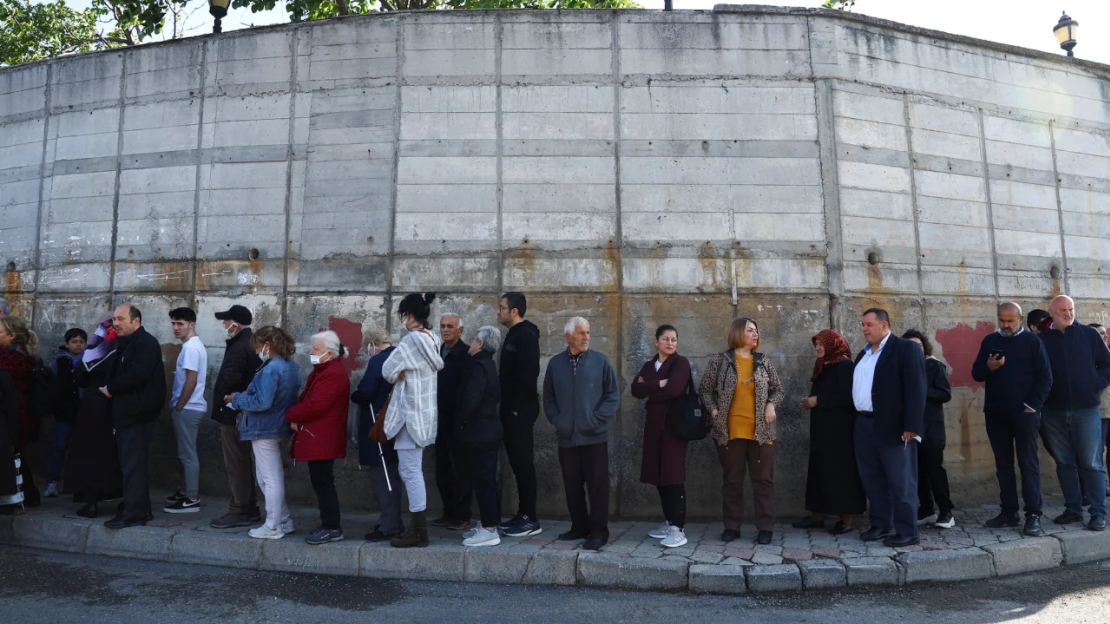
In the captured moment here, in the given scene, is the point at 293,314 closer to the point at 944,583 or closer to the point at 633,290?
the point at 633,290

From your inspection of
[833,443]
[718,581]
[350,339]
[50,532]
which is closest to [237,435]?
[350,339]

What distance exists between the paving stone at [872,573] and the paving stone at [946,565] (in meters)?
0.09

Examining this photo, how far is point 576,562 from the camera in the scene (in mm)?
5199

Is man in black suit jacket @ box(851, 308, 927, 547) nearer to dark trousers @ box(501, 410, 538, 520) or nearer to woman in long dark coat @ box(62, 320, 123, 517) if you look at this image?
dark trousers @ box(501, 410, 538, 520)

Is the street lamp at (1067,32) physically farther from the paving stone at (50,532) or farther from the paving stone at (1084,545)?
the paving stone at (50,532)

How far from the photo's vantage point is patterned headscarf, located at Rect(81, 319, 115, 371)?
659 centimetres

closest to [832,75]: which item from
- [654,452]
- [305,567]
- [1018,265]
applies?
[1018,265]

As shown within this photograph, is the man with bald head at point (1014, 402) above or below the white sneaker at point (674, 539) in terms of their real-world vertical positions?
above

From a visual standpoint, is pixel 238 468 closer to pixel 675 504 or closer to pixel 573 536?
pixel 573 536

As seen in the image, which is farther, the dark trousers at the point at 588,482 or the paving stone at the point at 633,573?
the dark trousers at the point at 588,482

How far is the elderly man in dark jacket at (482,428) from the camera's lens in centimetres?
566

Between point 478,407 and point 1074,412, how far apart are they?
199 inches

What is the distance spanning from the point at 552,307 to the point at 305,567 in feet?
10.3

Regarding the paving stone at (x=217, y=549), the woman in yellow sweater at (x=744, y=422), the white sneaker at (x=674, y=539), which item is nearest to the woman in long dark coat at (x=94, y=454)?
the paving stone at (x=217, y=549)
